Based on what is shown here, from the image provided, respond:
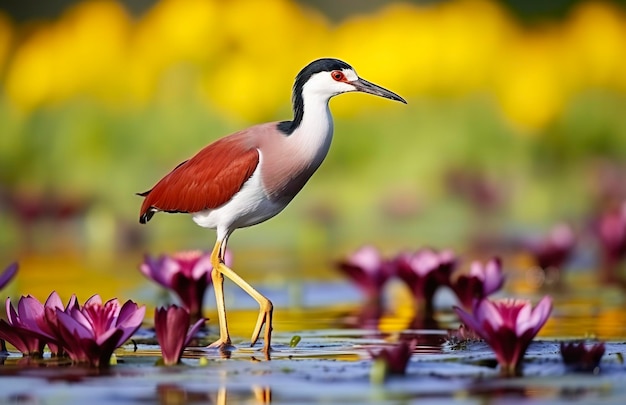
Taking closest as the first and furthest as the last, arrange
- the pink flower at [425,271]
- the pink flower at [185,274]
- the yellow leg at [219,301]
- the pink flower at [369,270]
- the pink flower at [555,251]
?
the yellow leg at [219,301], the pink flower at [185,274], the pink flower at [425,271], the pink flower at [369,270], the pink flower at [555,251]

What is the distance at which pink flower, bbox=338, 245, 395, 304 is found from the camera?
8297mm

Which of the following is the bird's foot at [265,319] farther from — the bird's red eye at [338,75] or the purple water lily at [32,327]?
the bird's red eye at [338,75]

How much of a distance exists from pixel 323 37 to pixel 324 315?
8.43m

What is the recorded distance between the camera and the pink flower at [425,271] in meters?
7.73

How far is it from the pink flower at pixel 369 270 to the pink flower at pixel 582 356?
3042 millimetres

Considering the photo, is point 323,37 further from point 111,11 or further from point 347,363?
point 347,363

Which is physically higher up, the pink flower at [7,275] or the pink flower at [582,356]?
the pink flower at [7,275]

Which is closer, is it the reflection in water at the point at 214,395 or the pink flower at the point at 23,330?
the reflection in water at the point at 214,395

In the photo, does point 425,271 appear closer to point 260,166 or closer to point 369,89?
point 369,89

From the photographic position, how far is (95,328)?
212 inches

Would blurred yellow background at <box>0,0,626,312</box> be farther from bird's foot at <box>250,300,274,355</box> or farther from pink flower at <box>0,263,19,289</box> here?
bird's foot at <box>250,300,274,355</box>

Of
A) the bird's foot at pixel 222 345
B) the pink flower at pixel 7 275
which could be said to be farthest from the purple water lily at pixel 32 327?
the pink flower at pixel 7 275

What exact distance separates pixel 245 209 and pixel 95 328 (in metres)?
1.40

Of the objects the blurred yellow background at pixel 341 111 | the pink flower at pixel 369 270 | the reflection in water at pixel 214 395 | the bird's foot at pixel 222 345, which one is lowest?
the reflection in water at pixel 214 395
